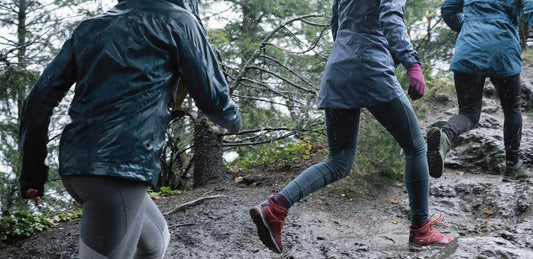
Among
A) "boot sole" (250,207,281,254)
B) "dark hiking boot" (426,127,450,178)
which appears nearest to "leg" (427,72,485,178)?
"dark hiking boot" (426,127,450,178)

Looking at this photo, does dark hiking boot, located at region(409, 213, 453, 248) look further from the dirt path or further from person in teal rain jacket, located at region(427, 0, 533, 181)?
person in teal rain jacket, located at region(427, 0, 533, 181)

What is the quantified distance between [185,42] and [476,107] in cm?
333

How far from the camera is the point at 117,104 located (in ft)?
5.17

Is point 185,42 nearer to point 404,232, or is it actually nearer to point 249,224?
point 249,224

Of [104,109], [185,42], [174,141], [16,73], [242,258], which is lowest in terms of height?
[174,141]

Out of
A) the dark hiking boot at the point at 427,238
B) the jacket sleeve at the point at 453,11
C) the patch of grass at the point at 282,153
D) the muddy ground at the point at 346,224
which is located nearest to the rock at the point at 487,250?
the muddy ground at the point at 346,224

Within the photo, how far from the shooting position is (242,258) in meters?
3.26

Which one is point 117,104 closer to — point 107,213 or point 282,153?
point 107,213

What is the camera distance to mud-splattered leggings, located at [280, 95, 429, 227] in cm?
278

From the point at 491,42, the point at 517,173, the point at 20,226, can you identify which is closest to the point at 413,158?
the point at 491,42

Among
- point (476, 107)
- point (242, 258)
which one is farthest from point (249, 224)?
point (476, 107)

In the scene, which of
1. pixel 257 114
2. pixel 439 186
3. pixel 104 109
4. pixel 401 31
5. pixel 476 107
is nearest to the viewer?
pixel 104 109

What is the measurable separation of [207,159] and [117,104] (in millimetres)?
4254

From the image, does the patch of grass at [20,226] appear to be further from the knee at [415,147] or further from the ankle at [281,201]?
the knee at [415,147]
